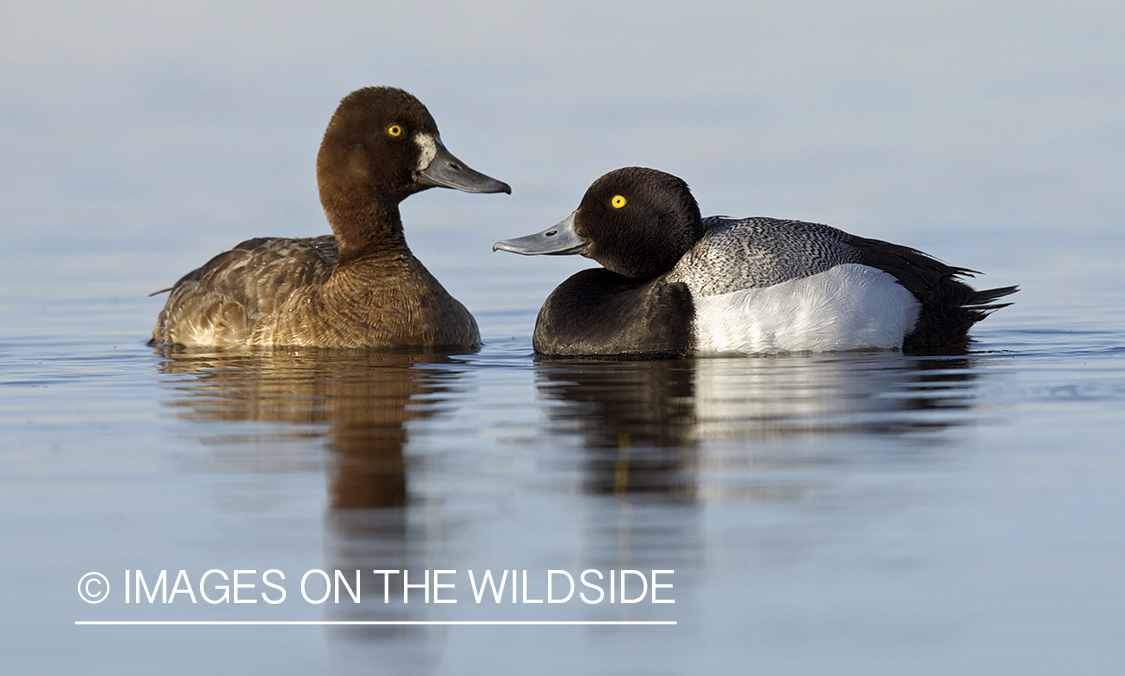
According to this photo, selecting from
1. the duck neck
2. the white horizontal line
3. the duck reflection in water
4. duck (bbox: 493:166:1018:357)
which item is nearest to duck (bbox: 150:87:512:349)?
the duck neck

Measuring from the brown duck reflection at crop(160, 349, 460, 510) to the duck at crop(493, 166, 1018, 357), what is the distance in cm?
96

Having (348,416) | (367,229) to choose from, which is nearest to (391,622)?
(348,416)

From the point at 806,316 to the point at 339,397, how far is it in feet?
9.21

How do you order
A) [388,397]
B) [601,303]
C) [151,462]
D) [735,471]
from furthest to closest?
[601,303] < [388,397] < [151,462] < [735,471]

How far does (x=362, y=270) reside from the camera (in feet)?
30.7

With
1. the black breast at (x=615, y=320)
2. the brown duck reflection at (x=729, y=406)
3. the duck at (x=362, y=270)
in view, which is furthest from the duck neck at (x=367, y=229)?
the brown duck reflection at (x=729, y=406)

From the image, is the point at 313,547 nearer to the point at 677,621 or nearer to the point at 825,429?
the point at 677,621

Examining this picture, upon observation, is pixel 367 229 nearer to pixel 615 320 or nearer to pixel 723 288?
pixel 615 320

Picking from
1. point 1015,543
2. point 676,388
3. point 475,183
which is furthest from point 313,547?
point 475,183

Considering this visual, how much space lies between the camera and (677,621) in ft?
12.7

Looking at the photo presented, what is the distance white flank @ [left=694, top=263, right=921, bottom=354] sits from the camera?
28.2ft

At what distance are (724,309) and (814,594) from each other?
183 inches

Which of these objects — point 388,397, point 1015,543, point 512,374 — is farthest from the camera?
point 512,374

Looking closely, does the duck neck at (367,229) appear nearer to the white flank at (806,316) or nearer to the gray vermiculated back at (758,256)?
the gray vermiculated back at (758,256)
